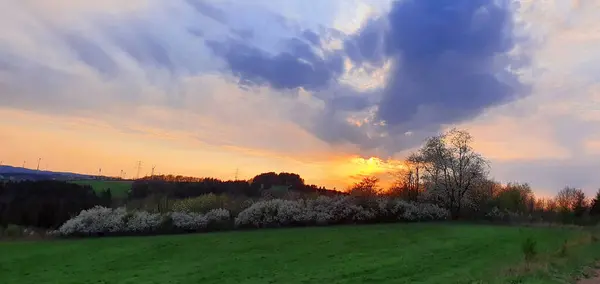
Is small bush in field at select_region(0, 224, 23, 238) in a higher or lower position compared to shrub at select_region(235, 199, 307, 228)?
lower

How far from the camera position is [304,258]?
1117 inches

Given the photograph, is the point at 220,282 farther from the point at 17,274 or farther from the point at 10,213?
the point at 10,213

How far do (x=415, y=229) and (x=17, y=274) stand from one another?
1155 inches

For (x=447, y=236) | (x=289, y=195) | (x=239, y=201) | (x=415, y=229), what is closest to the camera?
(x=447, y=236)

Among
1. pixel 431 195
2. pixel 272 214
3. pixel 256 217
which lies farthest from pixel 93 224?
pixel 431 195

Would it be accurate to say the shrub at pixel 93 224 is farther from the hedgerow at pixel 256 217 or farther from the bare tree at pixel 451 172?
the bare tree at pixel 451 172

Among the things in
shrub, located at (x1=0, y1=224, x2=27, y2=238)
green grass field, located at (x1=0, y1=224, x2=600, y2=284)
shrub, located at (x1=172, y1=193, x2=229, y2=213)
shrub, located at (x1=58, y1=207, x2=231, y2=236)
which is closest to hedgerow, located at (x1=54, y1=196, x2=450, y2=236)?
shrub, located at (x1=58, y1=207, x2=231, y2=236)

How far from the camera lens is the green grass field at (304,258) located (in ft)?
69.8

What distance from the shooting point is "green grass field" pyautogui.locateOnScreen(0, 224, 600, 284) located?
21281 millimetres

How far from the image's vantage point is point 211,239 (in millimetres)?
35969

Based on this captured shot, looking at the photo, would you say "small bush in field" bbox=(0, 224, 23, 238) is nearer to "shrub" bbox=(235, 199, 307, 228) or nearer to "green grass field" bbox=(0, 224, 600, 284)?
"green grass field" bbox=(0, 224, 600, 284)

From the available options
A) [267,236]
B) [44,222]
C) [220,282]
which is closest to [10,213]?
[44,222]

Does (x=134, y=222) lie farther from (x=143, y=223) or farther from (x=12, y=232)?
(x=12, y=232)

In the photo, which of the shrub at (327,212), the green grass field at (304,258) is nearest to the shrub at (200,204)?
the shrub at (327,212)
